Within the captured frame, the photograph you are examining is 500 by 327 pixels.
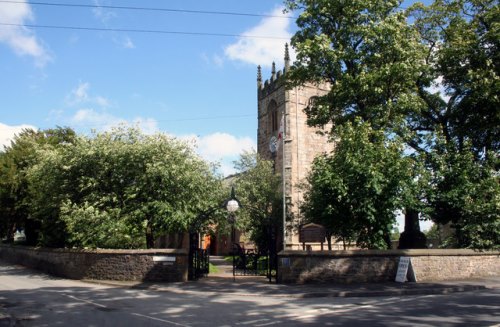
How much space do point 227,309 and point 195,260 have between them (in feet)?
27.5

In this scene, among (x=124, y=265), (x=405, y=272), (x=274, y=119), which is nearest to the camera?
(x=405, y=272)

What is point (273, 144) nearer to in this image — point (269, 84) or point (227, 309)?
point (269, 84)

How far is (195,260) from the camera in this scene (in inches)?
808

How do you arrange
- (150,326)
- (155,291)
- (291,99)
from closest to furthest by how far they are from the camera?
(150,326) → (155,291) → (291,99)

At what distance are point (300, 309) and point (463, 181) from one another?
44.8 ft

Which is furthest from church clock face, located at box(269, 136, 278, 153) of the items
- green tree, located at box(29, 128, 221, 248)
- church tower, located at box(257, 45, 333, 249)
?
green tree, located at box(29, 128, 221, 248)

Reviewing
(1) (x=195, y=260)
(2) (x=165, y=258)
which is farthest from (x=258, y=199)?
(2) (x=165, y=258)

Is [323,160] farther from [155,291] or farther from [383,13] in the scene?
[155,291]

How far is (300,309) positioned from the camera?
1235cm

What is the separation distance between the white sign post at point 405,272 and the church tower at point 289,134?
77.6 feet

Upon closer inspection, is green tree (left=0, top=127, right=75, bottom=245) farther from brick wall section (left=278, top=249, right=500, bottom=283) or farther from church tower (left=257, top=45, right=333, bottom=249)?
church tower (left=257, top=45, right=333, bottom=249)

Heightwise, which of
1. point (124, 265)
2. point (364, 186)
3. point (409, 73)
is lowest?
point (124, 265)

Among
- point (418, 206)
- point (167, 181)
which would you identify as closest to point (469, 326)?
point (418, 206)

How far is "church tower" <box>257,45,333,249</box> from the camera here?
46500 mm
